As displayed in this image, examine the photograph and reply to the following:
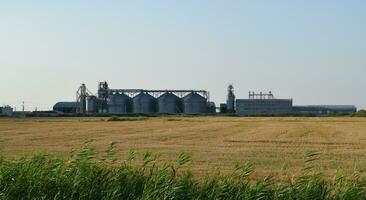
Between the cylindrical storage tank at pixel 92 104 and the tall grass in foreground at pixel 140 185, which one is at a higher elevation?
the cylindrical storage tank at pixel 92 104

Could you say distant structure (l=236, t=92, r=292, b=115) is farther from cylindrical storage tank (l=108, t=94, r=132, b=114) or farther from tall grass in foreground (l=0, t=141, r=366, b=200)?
tall grass in foreground (l=0, t=141, r=366, b=200)

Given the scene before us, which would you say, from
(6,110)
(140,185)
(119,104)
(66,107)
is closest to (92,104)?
(119,104)

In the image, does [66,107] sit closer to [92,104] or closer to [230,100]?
[92,104]

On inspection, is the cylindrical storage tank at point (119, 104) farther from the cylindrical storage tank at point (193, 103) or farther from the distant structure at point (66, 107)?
the distant structure at point (66, 107)

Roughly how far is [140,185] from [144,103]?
486ft

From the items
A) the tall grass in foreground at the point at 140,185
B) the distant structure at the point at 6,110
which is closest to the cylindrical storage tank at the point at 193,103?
the distant structure at the point at 6,110

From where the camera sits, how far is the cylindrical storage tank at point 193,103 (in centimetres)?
15900

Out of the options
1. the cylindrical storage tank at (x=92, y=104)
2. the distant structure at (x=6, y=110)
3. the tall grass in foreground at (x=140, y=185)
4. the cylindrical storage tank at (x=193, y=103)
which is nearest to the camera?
the tall grass in foreground at (x=140, y=185)

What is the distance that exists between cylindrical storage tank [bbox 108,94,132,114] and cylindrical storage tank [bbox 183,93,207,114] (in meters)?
14.5

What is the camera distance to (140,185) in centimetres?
1119

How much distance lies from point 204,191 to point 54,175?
2771 mm

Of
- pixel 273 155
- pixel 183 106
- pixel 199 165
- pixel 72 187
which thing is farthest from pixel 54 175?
pixel 183 106

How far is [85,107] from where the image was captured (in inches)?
6358

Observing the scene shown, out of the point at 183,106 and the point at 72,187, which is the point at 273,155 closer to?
the point at 72,187
